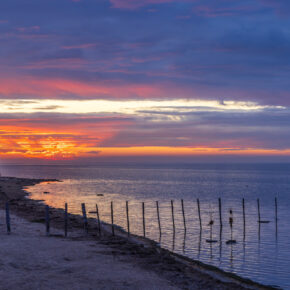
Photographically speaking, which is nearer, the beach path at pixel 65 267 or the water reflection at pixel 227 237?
the beach path at pixel 65 267

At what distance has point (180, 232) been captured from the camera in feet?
133

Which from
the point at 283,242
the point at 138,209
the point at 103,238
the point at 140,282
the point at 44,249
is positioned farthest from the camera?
the point at 138,209

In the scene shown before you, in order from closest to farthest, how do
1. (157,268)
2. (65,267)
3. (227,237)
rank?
1. (65,267)
2. (157,268)
3. (227,237)

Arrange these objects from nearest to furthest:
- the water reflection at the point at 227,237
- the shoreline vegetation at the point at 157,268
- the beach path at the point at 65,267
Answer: the beach path at the point at 65,267
the shoreline vegetation at the point at 157,268
the water reflection at the point at 227,237

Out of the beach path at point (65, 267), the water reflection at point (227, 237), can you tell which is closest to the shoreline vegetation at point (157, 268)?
the beach path at point (65, 267)

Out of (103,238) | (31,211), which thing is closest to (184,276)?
(103,238)

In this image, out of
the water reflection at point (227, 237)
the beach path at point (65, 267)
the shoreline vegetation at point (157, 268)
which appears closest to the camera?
the beach path at point (65, 267)

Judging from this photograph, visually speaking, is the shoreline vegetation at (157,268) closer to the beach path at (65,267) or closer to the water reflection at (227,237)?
the beach path at (65,267)

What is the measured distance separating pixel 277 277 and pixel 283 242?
1239cm

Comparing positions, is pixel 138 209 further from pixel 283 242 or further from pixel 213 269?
pixel 213 269

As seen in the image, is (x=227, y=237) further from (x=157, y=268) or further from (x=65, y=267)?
(x=65, y=267)

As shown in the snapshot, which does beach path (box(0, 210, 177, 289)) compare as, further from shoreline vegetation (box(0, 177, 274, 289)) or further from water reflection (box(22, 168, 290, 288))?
water reflection (box(22, 168, 290, 288))

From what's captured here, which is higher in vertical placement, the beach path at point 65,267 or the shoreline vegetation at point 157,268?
the beach path at point 65,267

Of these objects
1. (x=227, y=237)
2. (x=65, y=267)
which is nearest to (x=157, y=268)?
(x=65, y=267)
